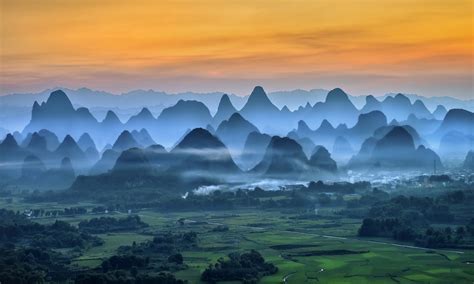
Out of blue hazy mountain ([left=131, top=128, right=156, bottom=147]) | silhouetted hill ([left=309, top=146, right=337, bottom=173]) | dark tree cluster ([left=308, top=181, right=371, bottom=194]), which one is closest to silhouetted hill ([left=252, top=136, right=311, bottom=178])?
silhouetted hill ([left=309, top=146, right=337, bottom=173])

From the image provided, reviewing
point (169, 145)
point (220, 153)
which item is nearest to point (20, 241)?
point (220, 153)

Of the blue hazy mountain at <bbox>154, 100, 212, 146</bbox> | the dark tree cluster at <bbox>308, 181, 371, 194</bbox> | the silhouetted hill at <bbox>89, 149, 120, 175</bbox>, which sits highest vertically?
the blue hazy mountain at <bbox>154, 100, 212, 146</bbox>

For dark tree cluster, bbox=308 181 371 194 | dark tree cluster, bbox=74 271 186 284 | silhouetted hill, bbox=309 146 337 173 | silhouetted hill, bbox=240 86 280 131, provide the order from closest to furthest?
dark tree cluster, bbox=74 271 186 284 < dark tree cluster, bbox=308 181 371 194 < silhouetted hill, bbox=309 146 337 173 < silhouetted hill, bbox=240 86 280 131

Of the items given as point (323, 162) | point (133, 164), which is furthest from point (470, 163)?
point (133, 164)

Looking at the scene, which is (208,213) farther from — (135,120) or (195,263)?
(135,120)

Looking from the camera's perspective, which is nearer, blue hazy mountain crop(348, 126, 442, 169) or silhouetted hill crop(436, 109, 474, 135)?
blue hazy mountain crop(348, 126, 442, 169)

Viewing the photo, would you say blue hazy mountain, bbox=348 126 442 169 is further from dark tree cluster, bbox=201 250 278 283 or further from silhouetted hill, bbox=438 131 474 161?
dark tree cluster, bbox=201 250 278 283
